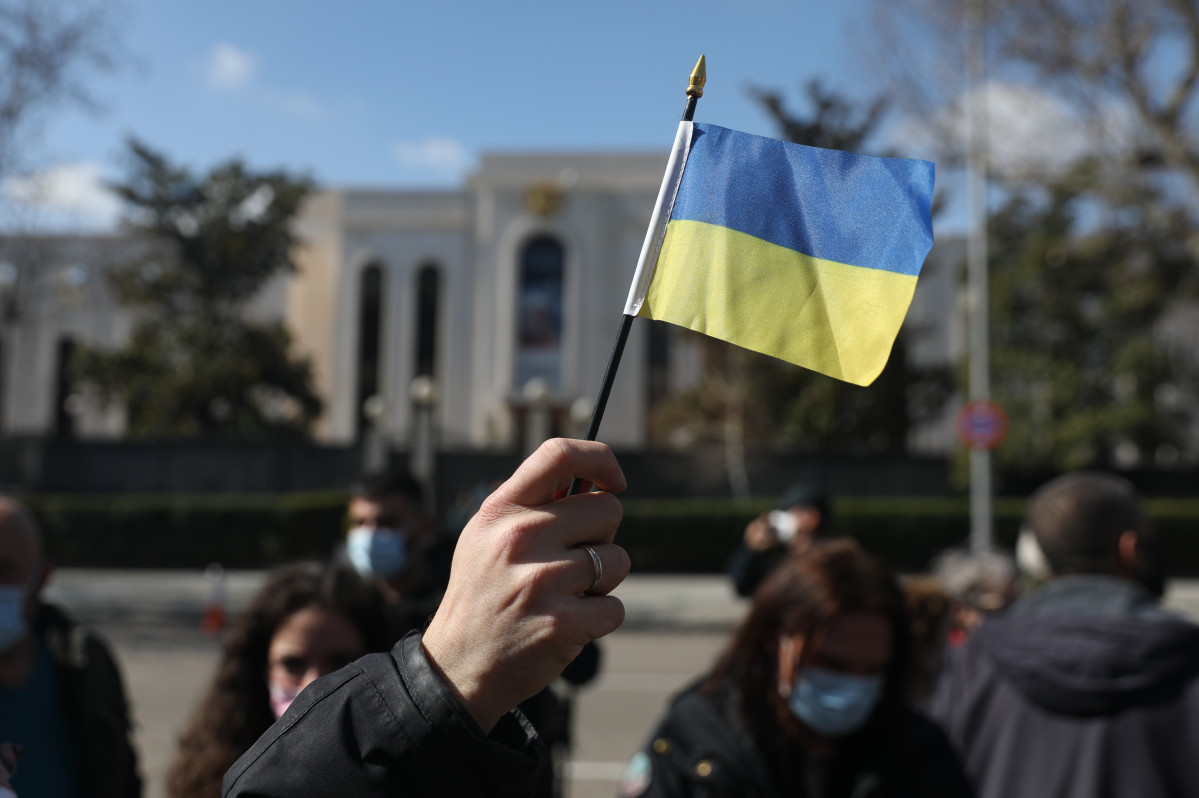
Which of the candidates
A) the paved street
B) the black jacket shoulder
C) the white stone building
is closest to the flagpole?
the black jacket shoulder

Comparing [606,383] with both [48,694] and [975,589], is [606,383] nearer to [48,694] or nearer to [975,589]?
[48,694]

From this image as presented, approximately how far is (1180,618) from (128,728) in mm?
2775

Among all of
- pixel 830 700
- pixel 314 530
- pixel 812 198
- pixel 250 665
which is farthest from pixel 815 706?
pixel 314 530

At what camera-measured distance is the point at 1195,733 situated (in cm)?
225

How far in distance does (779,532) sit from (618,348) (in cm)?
Result: 415

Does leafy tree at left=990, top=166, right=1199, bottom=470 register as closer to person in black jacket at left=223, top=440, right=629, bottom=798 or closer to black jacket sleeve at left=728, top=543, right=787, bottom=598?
black jacket sleeve at left=728, top=543, right=787, bottom=598

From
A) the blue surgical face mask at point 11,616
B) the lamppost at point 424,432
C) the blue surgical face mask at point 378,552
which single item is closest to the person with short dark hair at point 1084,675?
the blue surgical face mask at point 378,552

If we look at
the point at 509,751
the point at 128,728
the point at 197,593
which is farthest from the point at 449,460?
the point at 509,751

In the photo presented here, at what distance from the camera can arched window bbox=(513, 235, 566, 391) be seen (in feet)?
119

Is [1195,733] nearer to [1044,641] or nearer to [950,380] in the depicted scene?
[1044,641]

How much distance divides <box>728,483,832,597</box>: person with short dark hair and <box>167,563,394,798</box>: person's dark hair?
267 cm

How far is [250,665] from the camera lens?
247cm

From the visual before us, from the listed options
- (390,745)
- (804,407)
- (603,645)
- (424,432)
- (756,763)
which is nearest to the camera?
(390,745)

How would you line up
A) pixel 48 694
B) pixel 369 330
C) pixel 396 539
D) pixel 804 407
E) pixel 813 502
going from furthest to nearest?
pixel 369 330
pixel 804 407
pixel 813 502
pixel 396 539
pixel 48 694
